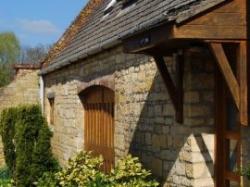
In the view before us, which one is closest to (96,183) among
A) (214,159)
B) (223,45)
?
(214,159)

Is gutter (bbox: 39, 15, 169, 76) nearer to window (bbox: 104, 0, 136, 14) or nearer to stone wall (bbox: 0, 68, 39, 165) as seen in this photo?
window (bbox: 104, 0, 136, 14)

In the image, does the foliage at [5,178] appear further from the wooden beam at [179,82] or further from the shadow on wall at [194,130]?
the wooden beam at [179,82]

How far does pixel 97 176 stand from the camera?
8.20 m

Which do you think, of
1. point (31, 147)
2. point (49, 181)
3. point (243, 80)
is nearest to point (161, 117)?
point (243, 80)

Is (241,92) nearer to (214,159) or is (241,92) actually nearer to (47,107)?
(214,159)

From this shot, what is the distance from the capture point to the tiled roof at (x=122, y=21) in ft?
19.0

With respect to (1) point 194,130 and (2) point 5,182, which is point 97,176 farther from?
(2) point 5,182

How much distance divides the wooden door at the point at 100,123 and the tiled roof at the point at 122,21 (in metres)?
0.87

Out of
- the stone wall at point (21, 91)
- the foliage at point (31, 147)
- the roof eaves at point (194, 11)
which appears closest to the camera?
the roof eaves at point (194, 11)

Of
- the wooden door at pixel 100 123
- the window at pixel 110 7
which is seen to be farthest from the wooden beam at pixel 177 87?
the window at pixel 110 7

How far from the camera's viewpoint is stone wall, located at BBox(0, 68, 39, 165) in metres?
18.5

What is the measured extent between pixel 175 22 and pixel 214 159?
1.93 metres

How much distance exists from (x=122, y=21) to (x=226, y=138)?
4.22m

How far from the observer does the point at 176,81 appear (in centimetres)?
690
